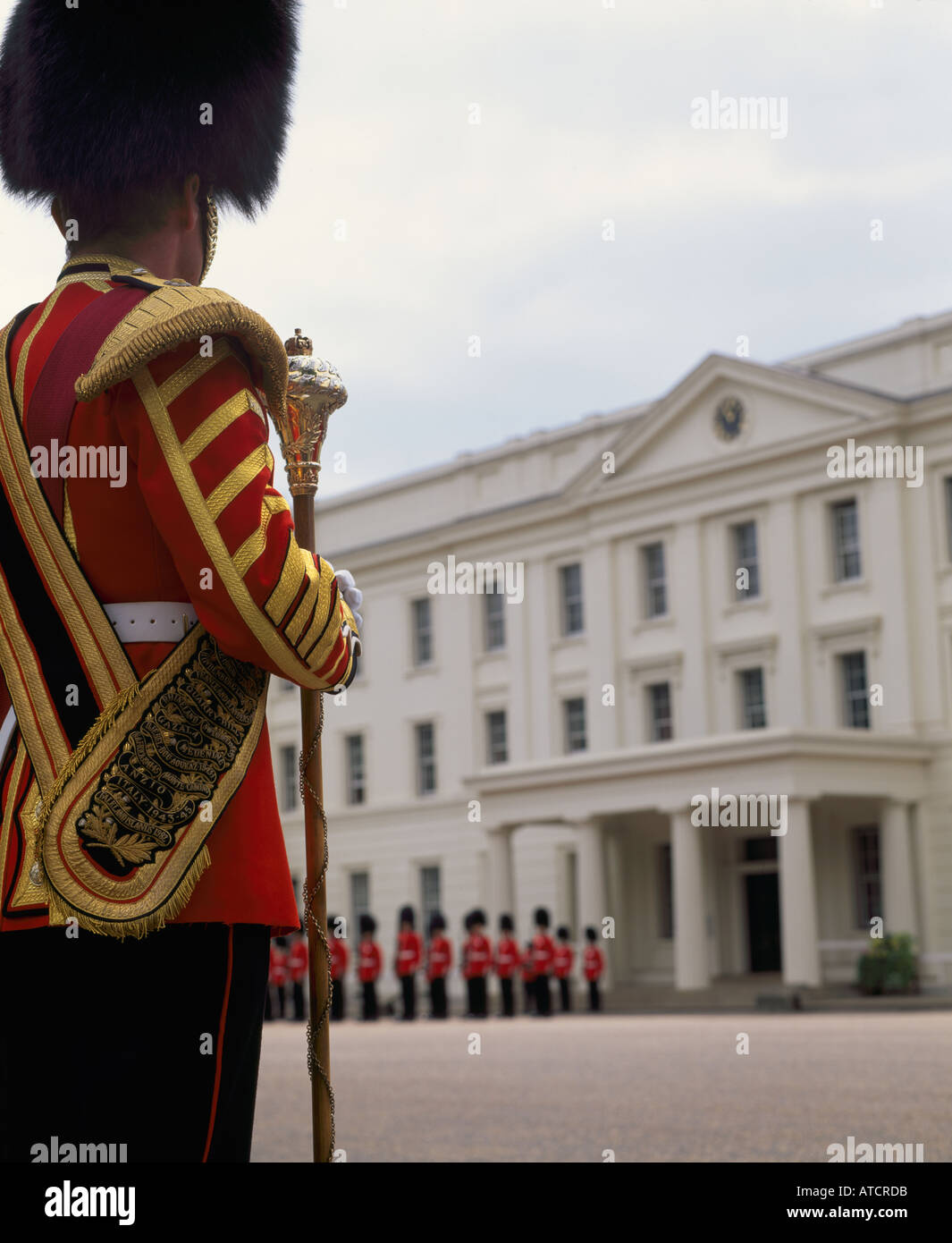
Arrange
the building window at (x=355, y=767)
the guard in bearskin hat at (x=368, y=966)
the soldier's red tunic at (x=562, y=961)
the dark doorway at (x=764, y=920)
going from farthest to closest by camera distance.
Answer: the building window at (x=355, y=767)
the dark doorway at (x=764, y=920)
the soldier's red tunic at (x=562, y=961)
the guard in bearskin hat at (x=368, y=966)

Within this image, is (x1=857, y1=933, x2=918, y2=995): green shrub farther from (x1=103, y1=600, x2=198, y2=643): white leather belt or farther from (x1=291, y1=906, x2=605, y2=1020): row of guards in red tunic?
(x1=103, y1=600, x2=198, y2=643): white leather belt

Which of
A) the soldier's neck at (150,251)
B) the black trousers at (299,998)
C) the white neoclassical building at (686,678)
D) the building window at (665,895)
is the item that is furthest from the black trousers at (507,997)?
the soldier's neck at (150,251)

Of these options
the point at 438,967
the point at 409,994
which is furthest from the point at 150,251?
the point at 409,994

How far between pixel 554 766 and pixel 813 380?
30.3ft

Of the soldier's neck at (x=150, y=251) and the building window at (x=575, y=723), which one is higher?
the building window at (x=575, y=723)

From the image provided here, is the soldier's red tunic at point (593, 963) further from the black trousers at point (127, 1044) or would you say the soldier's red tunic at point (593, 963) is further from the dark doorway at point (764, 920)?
the black trousers at point (127, 1044)

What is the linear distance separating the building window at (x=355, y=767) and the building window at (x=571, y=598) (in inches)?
322

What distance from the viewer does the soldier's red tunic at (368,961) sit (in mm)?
30906

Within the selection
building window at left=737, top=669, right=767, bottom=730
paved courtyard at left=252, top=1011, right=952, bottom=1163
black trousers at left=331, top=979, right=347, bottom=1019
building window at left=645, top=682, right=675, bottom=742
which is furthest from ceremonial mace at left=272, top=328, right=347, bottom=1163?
building window at left=645, top=682, right=675, bottom=742

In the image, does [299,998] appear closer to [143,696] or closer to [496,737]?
[496,737]

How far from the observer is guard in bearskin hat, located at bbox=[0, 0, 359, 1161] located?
102 inches

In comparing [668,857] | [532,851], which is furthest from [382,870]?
[668,857]

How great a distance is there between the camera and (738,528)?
3919 cm

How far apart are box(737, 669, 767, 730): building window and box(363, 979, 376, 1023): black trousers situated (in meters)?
10.8
